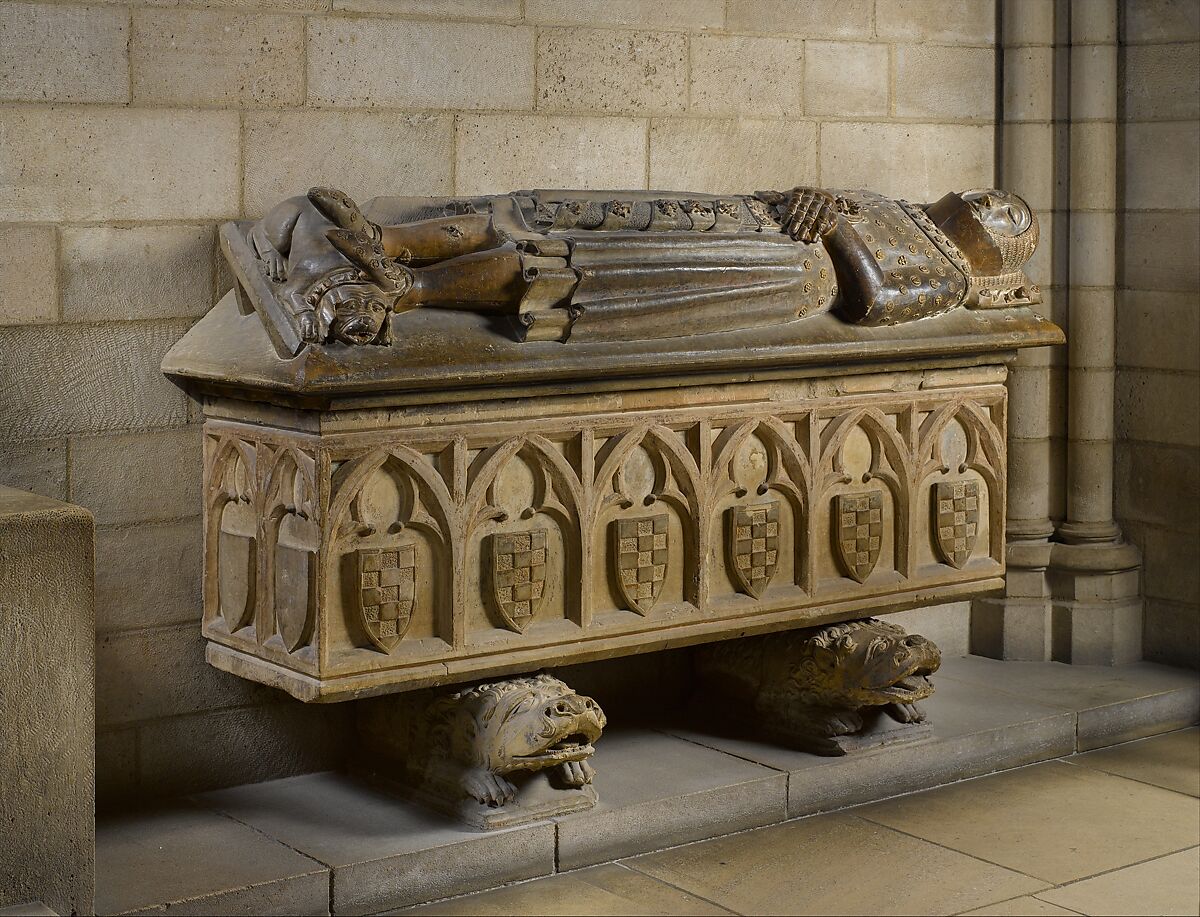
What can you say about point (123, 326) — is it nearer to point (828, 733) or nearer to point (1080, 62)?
point (828, 733)

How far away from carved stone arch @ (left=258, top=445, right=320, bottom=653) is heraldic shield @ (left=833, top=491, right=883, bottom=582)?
1.48 m

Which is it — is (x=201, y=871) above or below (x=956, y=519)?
below

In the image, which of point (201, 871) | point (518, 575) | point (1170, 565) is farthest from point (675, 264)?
point (1170, 565)

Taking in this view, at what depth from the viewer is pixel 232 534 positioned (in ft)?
12.8

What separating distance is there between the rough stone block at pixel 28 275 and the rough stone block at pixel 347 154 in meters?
0.49

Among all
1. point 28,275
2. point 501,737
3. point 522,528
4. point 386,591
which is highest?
point 28,275

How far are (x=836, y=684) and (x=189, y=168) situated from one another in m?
2.05

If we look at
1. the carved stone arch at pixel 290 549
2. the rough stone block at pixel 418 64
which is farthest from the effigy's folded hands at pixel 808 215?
the carved stone arch at pixel 290 549

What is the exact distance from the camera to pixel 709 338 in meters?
4.11

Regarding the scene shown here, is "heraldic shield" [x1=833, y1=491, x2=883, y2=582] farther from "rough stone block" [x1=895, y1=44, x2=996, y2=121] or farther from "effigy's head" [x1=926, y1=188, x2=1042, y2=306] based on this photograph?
"rough stone block" [x1=895, y1=44, x2=996, y2=121]

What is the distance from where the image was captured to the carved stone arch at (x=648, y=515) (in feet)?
13.1

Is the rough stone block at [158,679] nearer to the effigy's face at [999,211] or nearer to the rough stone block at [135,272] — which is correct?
the rough stone block at [135,272]

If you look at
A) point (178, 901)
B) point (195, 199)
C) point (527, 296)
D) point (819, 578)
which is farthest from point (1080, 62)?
point (178, 901)

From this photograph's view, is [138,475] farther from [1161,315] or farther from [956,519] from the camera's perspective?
[1161,315]
